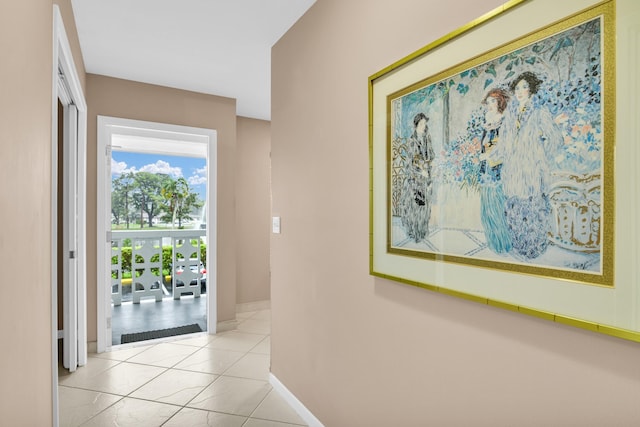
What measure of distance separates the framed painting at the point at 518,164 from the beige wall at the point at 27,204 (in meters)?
1.26

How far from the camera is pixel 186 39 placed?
2643 millimetres

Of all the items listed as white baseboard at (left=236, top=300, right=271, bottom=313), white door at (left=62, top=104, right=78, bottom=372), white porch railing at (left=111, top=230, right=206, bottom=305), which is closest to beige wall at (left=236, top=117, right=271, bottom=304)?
white baseboard at (left=236, top=300, right=271, bottom=313)

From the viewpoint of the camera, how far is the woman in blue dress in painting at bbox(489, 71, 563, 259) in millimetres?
959

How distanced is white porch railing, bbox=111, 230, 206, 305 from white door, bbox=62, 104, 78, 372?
5.86ft

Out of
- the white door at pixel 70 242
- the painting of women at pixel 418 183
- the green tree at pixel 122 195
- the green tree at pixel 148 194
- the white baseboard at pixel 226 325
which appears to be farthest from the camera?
the green tree at pixel 148 194

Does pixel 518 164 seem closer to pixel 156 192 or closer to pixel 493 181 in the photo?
pixel 493 181

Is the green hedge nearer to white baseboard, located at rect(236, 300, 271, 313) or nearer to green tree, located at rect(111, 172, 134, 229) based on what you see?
green tree, located at rect(111, 172, 134, 229)

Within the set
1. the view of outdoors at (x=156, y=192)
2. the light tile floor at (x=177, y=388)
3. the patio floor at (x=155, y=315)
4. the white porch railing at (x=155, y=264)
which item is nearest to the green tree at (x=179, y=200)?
the view of outdoors at (x=156, y=192)

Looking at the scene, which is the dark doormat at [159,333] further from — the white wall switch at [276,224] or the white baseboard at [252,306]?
the white wall switch at [276,224]

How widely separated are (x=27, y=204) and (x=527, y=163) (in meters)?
1.55

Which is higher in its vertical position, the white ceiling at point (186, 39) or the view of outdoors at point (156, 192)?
the white ceiling at point (186, 39)

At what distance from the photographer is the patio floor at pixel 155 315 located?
157 inches

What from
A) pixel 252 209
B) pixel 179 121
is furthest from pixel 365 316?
pixel 252 209

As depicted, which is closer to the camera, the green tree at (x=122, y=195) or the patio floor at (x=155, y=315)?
the patio floor at (x=155, y=315)
